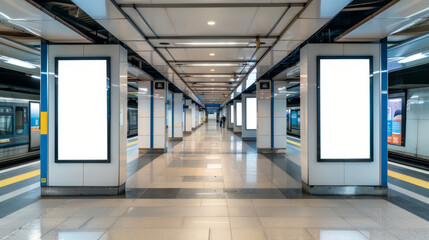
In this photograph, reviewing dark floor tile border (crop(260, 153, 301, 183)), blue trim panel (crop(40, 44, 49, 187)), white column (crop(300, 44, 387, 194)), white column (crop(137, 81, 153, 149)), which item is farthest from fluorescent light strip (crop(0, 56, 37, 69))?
dark floor tile border (crop(260, 153, 301, 183))

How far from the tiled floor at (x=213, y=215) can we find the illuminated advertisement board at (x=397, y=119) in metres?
7.38

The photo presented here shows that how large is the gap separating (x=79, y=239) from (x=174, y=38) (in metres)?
4.73

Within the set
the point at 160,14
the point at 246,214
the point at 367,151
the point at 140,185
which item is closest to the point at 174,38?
the point at 160,14

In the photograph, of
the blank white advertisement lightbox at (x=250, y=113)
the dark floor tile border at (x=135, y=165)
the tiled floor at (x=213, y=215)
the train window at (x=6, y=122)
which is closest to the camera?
the tiled floor at (x=213, y=215)

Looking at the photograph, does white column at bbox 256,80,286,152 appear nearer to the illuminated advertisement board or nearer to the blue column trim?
the illuminated advertisement board

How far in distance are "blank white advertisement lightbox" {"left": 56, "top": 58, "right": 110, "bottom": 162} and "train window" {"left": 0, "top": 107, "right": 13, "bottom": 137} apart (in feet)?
18.0

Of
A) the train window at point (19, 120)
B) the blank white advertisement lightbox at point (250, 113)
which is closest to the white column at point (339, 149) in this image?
the train window at point (19, 120)

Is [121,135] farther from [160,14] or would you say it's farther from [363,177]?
[363,177]

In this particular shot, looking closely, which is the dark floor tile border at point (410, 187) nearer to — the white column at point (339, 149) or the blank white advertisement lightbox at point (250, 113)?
the white column at point (339, 149)

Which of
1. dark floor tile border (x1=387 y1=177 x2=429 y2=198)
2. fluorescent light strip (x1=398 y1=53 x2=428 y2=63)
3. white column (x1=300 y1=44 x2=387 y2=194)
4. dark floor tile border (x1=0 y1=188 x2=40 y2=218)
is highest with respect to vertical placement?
fluorescent light strip (x1=398 y1=53 x2=428 y2=63)

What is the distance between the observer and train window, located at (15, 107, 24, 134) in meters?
9.56

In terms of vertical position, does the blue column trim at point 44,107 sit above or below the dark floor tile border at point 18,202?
above

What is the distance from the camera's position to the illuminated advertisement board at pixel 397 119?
35.0 ft

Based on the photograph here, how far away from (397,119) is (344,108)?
24.7 feet
